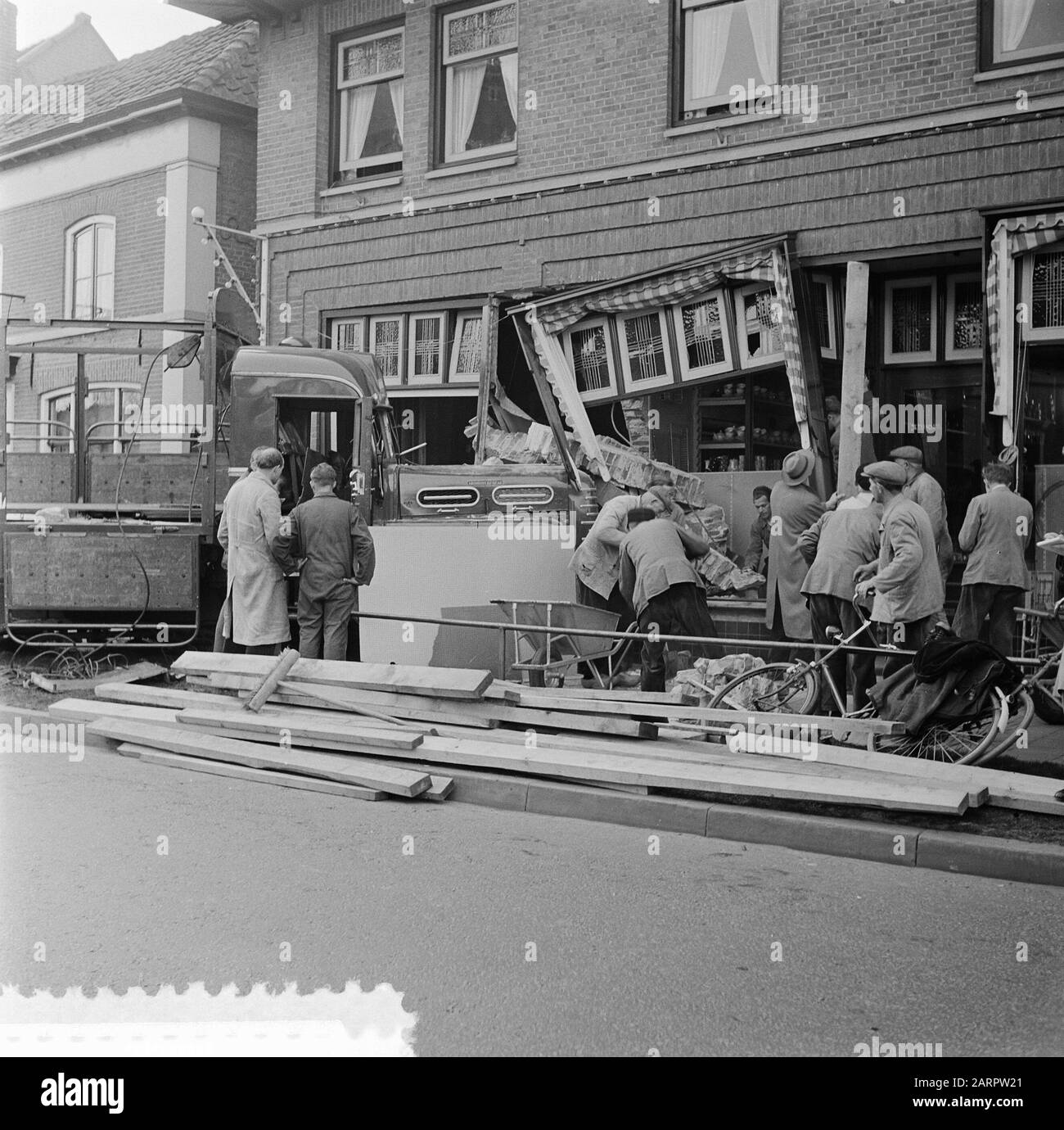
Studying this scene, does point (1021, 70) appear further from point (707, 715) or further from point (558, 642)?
point (707, 715)

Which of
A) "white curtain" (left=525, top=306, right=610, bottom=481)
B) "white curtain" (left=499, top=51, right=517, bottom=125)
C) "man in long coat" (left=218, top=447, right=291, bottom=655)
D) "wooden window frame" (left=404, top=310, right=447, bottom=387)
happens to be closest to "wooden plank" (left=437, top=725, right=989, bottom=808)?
"man in long coat" (left=218, top=447, right=291, bottom=655)

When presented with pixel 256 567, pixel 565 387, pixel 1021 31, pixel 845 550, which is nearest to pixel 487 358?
pixel 565 387

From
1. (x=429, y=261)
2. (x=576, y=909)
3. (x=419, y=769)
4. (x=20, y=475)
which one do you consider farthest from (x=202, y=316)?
(x=576, y=909)

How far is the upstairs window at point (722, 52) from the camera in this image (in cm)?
1305

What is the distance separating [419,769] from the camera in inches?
309

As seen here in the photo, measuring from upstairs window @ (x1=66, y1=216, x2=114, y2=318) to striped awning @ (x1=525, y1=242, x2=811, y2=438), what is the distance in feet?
29.8

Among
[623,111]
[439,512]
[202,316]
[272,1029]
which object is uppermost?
→ [623,111]

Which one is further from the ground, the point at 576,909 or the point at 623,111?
the point at 623,111

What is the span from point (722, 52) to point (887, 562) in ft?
23.4

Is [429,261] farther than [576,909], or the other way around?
[429,261]

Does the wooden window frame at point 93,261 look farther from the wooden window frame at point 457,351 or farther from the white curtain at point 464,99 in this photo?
the white curtain at point 464,99

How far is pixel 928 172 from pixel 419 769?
786 centimetres

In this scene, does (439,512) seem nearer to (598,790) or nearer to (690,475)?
(690,475)
